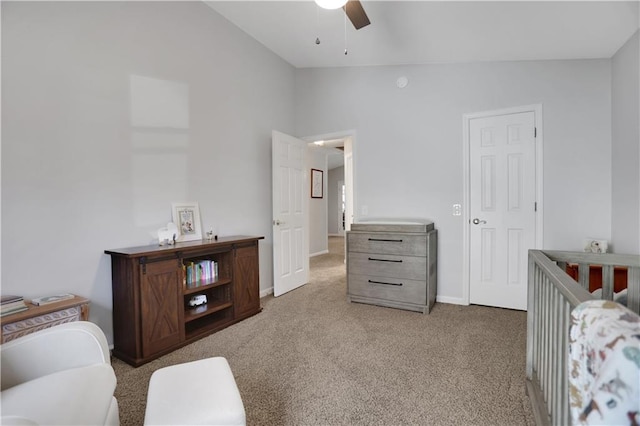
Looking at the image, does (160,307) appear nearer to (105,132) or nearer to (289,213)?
(105,132)

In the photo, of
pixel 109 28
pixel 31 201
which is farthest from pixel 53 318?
pixel 109 28

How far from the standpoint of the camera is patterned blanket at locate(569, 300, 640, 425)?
2.07ft

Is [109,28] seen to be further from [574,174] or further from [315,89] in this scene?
[574,174]

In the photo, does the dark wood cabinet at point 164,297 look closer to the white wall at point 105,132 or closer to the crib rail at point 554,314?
the white wall at point 105,132

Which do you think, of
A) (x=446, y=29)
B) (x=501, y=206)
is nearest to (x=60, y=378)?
(x=446, y=29)

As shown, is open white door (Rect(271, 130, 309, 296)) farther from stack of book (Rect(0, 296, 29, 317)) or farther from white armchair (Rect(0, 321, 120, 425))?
white armchair (Rect(0, 321, 120, 425))

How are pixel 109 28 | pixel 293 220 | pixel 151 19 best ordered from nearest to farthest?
pixel 109 28 < pixel 151 19 < pixel 293 220

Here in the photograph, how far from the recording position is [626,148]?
2547 millimetres

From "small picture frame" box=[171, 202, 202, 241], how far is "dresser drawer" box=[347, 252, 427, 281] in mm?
1603

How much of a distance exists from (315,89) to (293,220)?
1.78 meters

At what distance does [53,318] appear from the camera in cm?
181

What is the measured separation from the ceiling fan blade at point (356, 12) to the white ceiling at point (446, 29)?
0.61 meters

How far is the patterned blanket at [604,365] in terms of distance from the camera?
63 centimetres

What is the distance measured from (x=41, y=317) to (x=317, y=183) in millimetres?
5936
